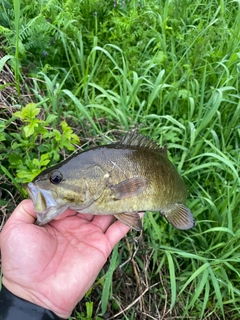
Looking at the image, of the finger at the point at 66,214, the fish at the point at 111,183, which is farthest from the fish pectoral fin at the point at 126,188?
the finger at the point at 66,214

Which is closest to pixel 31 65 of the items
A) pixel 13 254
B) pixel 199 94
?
pixel 199 94

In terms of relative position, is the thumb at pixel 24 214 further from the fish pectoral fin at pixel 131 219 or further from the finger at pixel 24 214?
the fish pectoral fin at pixel 131 219

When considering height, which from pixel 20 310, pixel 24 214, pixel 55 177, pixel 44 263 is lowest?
pixel 20 310

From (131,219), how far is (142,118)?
1187mm

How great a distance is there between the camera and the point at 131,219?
6.84 feet

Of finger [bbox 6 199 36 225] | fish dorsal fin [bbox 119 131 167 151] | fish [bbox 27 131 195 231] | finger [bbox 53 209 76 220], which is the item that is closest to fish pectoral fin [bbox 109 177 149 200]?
fish [bbox 27 131 195 231]

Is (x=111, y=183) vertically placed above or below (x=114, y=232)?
above

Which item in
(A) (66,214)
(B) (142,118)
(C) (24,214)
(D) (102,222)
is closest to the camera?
(C) (24,214)

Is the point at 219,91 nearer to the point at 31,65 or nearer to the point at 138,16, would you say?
the point at 138,16

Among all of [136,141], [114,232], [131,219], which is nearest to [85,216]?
[114,232]

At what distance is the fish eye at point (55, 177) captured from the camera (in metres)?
1.85

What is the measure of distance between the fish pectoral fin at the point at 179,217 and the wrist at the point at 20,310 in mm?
984

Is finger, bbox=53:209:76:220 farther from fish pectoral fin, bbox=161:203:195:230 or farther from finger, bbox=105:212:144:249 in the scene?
fish pectoral fin, bbox=161:203:195:230

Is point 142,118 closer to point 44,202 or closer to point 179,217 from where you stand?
point 179,217
